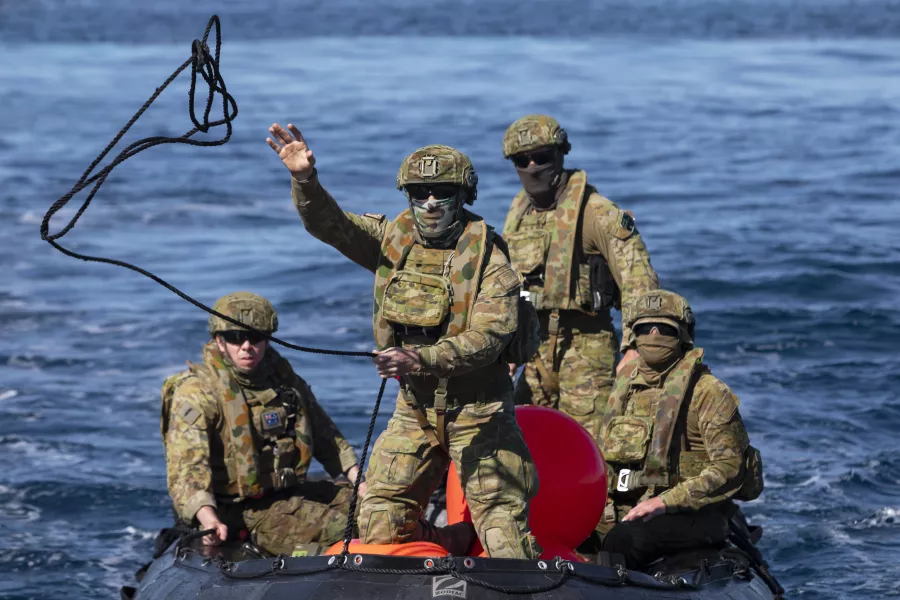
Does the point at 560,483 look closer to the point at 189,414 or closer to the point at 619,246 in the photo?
the point at 189,414

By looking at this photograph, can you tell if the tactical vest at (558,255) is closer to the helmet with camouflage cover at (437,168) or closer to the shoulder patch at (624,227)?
the shoulder patch at (624,227)

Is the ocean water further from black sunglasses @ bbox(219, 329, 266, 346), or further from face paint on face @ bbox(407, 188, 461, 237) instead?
face paint on face @ bbox(407, 188, 461, 237)

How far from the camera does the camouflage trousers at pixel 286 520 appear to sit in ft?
31.8

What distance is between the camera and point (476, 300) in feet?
26.0

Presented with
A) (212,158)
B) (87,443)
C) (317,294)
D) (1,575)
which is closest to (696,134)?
(212,158)

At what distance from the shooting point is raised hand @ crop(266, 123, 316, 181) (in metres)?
7.78

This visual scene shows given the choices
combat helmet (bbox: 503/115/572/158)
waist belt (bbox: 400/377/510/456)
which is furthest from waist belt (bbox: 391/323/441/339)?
combat helmet (bbox: 503/115/572/158)

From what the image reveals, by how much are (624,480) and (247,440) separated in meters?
2.21

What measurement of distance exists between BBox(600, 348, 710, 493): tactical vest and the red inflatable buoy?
0.89ft

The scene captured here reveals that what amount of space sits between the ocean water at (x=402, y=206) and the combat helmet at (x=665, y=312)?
3.73m

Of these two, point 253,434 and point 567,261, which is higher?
point 567,261

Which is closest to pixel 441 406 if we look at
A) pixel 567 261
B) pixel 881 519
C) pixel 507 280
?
pixel 507 280

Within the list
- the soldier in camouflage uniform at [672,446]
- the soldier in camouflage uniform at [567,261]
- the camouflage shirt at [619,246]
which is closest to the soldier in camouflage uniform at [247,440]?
the soldier in camouflage uniform at [672,446]

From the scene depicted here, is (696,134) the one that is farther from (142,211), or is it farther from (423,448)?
(423,448)
